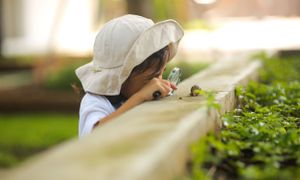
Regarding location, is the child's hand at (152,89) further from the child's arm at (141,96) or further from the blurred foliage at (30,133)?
the blurred foliage at (30,133)

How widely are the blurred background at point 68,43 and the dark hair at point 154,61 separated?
4.93 metres

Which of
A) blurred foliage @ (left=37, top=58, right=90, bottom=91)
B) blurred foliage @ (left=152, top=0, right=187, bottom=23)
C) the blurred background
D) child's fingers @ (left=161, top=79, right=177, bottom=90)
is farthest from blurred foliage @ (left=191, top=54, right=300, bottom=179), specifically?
blurred foliage @ (left=37, top=58, right=90, bottom=91)

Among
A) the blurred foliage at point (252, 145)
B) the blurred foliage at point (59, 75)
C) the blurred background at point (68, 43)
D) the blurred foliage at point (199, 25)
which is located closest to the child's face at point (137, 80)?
the blurred foliage at point (252, 145)

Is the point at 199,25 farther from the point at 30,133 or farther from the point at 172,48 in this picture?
the point at 172,48

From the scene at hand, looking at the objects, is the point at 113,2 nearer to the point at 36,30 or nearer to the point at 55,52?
the point at 55,52

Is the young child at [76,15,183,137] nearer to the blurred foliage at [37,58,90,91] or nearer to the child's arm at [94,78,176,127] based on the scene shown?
the child's arm at [94,78,176,127]

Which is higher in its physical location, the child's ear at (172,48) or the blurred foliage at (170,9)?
the child's ear at (172,48)

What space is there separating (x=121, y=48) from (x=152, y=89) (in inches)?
10.6

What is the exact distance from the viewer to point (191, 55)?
16.0 meters

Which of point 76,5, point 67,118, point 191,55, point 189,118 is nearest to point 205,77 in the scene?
point 189,118

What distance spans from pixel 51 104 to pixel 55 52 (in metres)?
1.96

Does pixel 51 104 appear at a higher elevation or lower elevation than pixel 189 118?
lower

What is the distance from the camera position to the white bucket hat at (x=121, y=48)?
368 cm

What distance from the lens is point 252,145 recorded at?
2998mm
